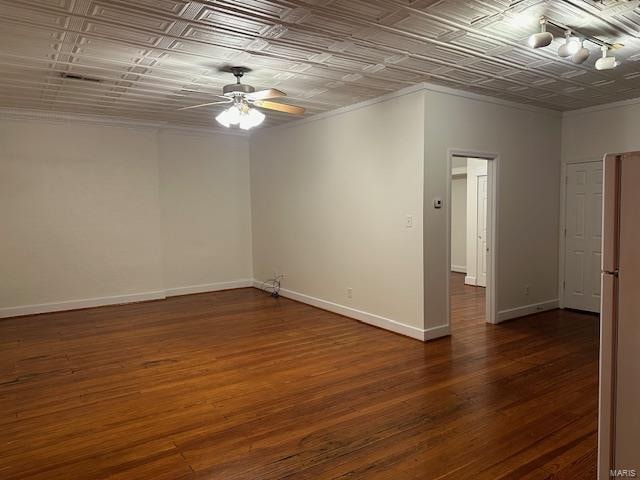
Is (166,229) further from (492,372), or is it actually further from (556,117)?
(556,117)

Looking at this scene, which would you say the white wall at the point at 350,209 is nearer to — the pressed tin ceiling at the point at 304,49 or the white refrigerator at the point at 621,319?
the pressed tin ceiling at the point at 304,49

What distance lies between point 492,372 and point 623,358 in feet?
8.07

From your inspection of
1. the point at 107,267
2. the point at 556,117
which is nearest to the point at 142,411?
the point at 107,267

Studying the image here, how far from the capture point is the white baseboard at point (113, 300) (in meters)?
6.03

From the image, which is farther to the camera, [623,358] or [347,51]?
[347,51]

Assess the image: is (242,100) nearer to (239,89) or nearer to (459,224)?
(239,89)

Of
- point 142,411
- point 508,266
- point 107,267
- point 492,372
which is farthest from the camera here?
point 107,267

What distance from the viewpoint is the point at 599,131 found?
18.2 ft

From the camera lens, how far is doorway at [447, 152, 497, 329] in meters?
5.32

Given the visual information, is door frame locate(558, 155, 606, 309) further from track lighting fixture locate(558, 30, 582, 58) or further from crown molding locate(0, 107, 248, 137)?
crown molding locate(0, 107, 248, 137)

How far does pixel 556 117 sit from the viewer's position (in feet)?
19.3

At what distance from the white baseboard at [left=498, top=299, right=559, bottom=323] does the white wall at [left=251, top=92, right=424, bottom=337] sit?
144cm

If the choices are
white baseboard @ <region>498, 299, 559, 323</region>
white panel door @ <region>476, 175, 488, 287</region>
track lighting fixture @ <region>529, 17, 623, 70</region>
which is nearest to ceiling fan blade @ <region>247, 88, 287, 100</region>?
track lighting fixture @ <region>529, 17, 623, 70</region>

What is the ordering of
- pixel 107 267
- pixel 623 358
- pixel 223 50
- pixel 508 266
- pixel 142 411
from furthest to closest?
pixel 107 267
pixel 508 266
pixel 223 50
pixel 142 411
pixel 623 358
